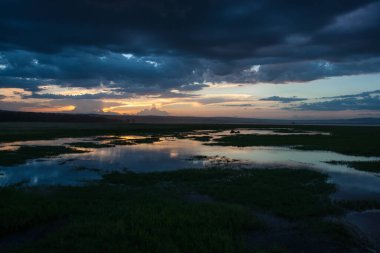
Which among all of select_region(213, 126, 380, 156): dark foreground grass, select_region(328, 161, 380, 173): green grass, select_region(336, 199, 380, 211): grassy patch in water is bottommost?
select_region(336, 199, 380, 211): grassy patch in water

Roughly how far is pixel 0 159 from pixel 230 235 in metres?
25.1

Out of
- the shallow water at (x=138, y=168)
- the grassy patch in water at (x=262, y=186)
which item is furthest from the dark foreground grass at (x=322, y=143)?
the grassy patch in water at (x=262, y=186)

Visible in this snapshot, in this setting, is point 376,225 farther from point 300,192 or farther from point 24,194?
point 24,194

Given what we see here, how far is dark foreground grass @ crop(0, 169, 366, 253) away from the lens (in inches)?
355

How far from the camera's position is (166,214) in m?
11.3

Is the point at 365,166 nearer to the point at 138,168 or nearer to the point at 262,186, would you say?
the point at 262,186

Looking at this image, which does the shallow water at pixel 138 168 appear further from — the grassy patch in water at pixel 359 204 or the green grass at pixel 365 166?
the grassy patch in water at pixel 359 204

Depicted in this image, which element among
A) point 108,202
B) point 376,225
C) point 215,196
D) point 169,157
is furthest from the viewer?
point 169,157

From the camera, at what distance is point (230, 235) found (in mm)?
10133

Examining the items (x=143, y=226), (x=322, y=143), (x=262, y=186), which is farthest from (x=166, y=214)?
(x=322, y=143)

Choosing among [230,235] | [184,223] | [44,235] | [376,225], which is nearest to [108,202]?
[44,235]

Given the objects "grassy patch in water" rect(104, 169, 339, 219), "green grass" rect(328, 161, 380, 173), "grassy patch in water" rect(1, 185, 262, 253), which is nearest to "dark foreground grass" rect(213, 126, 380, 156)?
"green grass" rect(328, 161, 380, 173)

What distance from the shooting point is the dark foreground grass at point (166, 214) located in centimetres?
902

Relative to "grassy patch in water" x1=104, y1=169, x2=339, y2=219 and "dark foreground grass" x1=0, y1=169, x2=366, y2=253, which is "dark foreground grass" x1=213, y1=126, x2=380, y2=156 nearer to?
"grassy patch in water" x1=104, y1=169, x2=339, y2=219
